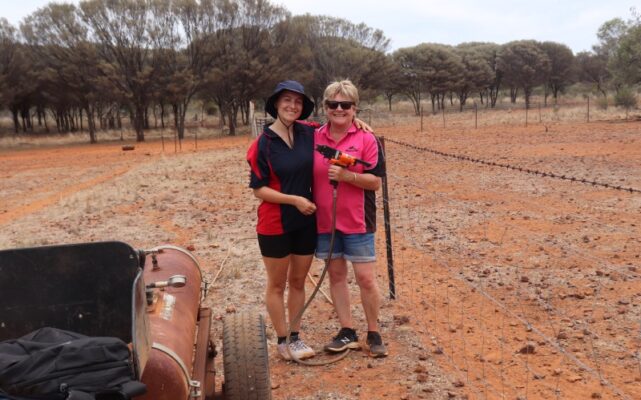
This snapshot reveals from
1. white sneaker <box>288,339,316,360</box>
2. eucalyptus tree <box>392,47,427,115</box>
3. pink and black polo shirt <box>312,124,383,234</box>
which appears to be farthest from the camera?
eucalyptus tree <box>392,47,427,115</box>

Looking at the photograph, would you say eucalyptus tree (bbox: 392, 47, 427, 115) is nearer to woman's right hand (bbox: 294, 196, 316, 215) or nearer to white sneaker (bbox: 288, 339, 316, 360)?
white sneaker (bbox: 288, 339, 316, 360)

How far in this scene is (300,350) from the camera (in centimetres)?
423

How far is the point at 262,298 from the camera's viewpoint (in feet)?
18.7

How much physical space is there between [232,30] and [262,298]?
33.3 meters

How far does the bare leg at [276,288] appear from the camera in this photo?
384 cm

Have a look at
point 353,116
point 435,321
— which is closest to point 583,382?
point 435,321

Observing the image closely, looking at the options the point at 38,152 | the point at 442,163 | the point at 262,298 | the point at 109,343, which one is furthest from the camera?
the point at 38,152

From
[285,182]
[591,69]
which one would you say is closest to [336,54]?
[591,69]

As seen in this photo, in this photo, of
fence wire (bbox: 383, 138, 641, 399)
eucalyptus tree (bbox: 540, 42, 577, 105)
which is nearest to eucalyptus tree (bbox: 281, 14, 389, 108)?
eucalyptus tree (bbox: 540, 42, 577, 105)

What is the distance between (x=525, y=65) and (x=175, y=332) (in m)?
56.4

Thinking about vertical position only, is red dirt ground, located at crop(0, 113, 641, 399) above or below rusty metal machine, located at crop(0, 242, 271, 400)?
below

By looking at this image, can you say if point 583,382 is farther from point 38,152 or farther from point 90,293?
point 38,152

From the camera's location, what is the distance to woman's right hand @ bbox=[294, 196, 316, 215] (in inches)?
140

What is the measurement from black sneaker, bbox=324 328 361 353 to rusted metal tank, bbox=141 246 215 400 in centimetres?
89
